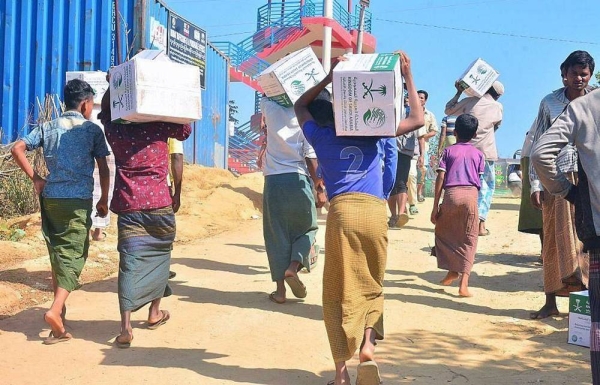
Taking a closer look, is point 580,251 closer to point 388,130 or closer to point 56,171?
point 388,130

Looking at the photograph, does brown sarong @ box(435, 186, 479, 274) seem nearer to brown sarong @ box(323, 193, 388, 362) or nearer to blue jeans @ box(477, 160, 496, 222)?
brown sarong @ box(323, 193, 388, 362)

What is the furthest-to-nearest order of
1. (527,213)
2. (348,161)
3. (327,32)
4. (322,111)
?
(327,32) < (527,213) < (322,111) < (348,161)

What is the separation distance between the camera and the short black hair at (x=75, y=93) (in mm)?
5035

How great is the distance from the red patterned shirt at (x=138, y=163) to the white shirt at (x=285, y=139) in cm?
112

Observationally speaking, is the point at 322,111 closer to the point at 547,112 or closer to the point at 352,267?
the point at 352,267

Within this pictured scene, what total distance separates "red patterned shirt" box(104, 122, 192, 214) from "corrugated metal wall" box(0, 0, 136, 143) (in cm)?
713

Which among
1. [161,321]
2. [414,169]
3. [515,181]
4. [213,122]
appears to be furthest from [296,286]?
[515,181]

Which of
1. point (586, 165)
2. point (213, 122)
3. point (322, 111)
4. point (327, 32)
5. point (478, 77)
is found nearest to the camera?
point (586, 165)

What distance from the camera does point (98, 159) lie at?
16.7 ft

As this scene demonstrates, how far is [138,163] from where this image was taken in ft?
15.9

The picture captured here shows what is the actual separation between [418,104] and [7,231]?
20.1 ft

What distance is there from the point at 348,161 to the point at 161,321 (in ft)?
7.05

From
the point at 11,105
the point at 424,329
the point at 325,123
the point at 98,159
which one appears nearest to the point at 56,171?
the point at 98,159

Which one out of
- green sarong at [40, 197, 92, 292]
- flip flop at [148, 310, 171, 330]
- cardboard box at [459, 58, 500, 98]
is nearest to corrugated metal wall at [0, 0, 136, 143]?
cardboard box at [459, 58, 500, 98]
